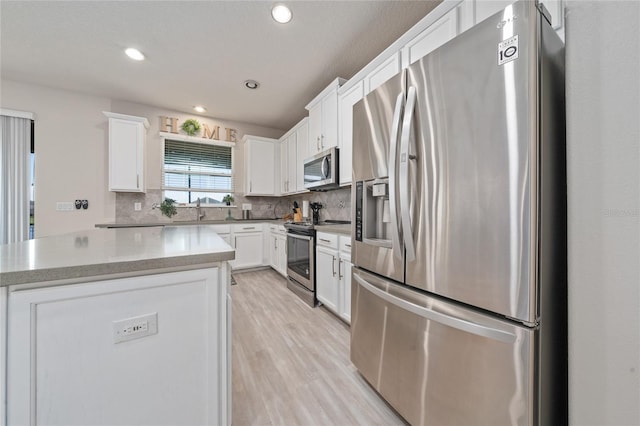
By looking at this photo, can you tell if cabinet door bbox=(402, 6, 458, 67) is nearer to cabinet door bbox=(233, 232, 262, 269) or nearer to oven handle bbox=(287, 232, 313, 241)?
oven handle bbox=(287, 232, 313, 241)

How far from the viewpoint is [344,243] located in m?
2.12

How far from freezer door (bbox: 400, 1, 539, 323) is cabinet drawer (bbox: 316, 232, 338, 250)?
1.20m

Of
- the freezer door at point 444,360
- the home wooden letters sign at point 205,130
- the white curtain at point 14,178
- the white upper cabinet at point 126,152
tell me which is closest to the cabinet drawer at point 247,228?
the white upper cabinet at point 126,152

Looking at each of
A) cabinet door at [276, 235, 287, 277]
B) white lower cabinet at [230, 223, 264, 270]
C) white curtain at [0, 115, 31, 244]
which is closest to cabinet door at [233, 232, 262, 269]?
white lower cabinet at [230, 223, 264, 270]

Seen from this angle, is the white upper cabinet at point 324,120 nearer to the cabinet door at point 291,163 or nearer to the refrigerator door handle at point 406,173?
the cabinet door at point 291,163

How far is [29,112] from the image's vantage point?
309cm

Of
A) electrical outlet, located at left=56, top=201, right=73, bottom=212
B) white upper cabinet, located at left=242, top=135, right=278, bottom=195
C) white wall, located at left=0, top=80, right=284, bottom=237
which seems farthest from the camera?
white upper cabinet, located at left=242, top=135, right=278, bottom=195

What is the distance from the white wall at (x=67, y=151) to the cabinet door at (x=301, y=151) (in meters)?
2.57

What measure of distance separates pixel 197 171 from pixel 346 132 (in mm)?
2958

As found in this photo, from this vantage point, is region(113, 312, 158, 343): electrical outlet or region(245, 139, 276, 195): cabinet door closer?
region(113, 312, 158, 343): electrical outlet

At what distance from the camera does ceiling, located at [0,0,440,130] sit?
1936 mm

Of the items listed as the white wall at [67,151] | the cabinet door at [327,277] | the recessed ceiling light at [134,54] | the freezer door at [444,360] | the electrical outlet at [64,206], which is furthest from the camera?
the electrical outlet at [64,206]

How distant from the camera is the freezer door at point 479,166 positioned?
0.73 metres

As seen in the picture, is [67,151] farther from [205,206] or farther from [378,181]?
[378,181]
